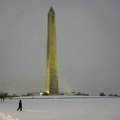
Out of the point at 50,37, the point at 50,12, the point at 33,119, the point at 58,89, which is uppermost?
the point at 50,12

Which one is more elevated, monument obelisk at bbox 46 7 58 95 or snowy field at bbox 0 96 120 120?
monument obelisk at bbox 46 7 58 95

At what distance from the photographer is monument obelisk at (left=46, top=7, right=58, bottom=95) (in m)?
62.6

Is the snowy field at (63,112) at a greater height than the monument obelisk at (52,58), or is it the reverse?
the monument obelisk at (52,58)

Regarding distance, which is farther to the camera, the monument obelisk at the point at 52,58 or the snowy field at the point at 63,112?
the monument obelisk at the point at 52,58

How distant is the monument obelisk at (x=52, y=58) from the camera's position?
62594 millimetres

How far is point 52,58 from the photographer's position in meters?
62.9

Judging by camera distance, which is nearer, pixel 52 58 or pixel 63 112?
pixel 63 112

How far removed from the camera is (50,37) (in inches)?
2464

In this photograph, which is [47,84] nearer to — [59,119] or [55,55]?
[55,55]

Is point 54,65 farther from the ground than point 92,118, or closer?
farther from the ground

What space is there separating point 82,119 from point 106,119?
127cm

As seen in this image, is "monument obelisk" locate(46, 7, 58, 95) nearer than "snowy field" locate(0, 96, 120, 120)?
No

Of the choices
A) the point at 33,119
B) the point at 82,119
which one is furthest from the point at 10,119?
the point at 82,119

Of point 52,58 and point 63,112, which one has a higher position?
point 52,58
